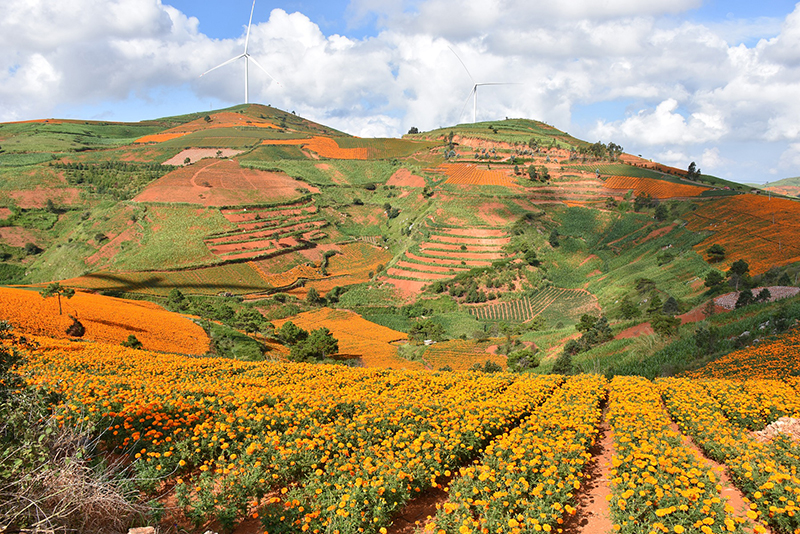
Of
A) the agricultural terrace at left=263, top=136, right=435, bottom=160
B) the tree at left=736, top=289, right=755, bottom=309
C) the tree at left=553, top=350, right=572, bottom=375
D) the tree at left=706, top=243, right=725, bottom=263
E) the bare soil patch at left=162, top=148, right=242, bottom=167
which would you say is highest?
the agricultural terrace at left=263, top=136, right=435, bottom=160

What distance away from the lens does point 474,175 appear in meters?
135

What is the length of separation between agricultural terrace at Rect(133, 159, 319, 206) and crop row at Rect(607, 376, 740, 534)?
378 ft

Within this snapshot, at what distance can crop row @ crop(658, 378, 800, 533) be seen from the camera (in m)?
8.43

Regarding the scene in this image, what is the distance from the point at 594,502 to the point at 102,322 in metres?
41.9

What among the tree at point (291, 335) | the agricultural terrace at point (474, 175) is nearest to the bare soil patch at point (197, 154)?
the agricultural terrace at point (474, 175)

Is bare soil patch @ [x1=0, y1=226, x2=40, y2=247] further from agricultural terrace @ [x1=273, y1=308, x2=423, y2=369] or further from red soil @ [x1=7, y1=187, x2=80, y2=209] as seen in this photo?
agricultural terrace @ [x1=273, y1=308, x2=423, y2=369]

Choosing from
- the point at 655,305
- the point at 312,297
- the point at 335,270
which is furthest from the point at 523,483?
the point at 335,270

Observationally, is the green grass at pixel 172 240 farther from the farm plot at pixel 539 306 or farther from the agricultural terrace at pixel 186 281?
the farm plot at pixel 539 306

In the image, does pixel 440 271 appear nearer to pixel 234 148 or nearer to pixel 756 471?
pixel 756 471

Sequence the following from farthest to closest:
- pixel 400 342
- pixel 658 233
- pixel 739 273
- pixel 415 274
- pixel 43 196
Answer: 1. pixel 43 196
2. pixel 415 274
3. pixel 658 233
4. pixel 400 342
5. pixel 739 273

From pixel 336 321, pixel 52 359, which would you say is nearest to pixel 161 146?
pixel 336 321

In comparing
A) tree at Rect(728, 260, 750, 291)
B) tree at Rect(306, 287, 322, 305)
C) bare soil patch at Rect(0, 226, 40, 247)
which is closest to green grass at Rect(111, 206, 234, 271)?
tree at Rect(306, 287, 322, 305)

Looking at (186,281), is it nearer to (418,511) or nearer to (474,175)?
(418,511)

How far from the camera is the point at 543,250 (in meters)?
98.3
